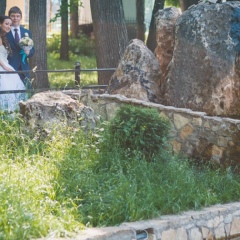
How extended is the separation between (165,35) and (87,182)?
4.25 m

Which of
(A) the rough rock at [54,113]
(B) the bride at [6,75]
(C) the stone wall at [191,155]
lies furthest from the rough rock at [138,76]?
(B) the bride at [6,75]

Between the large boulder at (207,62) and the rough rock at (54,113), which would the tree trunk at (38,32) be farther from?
the rough rock at (54,113)

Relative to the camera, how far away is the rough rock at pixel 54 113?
30.1 feet

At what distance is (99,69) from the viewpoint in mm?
12844

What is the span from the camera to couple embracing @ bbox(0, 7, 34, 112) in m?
11.7

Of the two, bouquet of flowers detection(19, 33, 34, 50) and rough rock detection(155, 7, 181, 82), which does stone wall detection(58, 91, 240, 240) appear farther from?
rough rock detection(155, 7, 181, 82)

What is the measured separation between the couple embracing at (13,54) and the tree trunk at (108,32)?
180cm

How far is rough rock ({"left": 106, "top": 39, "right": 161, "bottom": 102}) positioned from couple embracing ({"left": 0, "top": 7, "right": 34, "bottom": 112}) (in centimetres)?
144

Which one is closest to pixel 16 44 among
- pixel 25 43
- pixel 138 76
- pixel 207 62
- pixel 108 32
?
pixel 25 43

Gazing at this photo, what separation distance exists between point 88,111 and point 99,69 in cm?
344

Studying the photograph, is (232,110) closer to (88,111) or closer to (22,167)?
(88,111)

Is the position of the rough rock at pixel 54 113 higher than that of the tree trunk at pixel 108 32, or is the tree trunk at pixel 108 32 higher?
the tree trunk at pixel 108 32

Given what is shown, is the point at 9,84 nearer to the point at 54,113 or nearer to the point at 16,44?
the point at 16,44

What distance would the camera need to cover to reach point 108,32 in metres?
13.6
